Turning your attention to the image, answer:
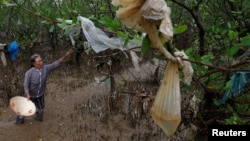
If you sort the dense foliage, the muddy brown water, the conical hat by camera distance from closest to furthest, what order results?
the dense foliage, the conical hat, the muddy brown water

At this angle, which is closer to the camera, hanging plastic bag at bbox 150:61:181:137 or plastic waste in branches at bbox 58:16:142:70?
hanging plastic bag at bbox 150:61:181:137

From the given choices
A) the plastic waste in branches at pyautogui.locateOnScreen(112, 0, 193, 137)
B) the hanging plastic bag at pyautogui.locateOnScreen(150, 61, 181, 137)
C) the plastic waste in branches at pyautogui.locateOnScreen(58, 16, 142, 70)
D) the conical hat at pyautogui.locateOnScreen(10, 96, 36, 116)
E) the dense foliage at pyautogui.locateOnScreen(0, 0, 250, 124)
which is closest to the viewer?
the plastic waste in branches at pyautogui.locateOnScreen(112, 0, 193, 137)

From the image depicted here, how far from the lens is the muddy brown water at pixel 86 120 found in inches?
208

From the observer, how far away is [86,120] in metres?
5.89

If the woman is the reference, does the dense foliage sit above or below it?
above

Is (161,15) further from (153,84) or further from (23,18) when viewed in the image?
(23,18)

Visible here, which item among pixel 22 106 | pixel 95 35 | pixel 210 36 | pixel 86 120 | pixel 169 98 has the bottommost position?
pixel 86 120

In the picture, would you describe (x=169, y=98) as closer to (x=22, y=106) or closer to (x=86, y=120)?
(x=22, y=106)

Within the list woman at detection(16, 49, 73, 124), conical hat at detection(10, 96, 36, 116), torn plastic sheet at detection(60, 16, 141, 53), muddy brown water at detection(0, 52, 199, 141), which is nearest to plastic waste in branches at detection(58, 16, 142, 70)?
torn plastic sheet at detection(60, 16, 141, 53)

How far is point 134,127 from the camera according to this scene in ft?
18.0

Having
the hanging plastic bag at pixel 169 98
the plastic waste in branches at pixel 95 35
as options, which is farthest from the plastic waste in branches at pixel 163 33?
the plastic waste in branches at pixel 95 35

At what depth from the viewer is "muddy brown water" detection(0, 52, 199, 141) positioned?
5.27m

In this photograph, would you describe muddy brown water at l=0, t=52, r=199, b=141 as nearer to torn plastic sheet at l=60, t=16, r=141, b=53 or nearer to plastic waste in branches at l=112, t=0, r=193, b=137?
torn plastic sheet at l=60, t=16, r=141, b=53

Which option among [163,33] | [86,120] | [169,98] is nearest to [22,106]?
[86,120]
